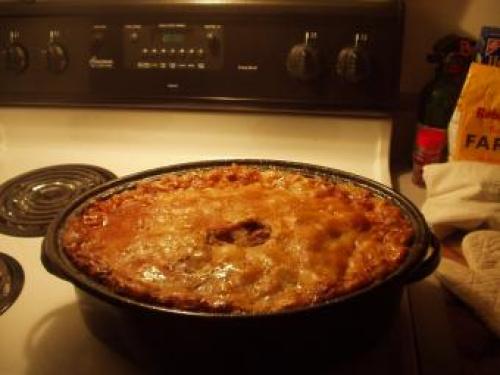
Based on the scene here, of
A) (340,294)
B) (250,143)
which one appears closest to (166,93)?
(250,143)

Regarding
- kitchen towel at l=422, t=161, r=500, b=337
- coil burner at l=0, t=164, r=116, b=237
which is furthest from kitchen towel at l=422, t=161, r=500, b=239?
coil burner at l=0, t=164, r=116, b=237

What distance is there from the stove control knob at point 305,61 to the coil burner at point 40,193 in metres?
0.39

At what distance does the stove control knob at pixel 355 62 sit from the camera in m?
1.01

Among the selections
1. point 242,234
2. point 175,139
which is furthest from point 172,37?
point 242,234

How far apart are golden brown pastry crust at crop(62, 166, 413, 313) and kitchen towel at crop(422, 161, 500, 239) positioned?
0.20 metres

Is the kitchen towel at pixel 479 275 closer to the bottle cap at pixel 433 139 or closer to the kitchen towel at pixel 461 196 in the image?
the kitchen towel at pixel 461 196

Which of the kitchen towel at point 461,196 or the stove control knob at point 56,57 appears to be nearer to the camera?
the kitchen towel at point 461,196

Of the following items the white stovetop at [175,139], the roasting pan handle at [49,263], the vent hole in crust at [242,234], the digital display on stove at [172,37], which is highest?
the digital display on stove at [172,37]

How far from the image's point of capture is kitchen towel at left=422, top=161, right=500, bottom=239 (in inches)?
35.2

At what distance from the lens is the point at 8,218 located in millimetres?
906

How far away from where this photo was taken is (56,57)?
1121 millimetres

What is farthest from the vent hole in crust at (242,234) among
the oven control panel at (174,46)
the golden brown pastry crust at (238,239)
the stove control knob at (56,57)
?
the stove control knob at (56,57)

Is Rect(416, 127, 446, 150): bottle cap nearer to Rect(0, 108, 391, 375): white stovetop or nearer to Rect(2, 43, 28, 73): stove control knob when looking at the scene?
Rect(0, 108, 391, 375): white stovetop

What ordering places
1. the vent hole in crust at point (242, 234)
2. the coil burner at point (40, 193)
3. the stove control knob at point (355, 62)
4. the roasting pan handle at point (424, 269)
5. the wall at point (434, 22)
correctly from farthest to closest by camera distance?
the wall at point (434, 22) < the stove control knob at point (355, 62) < the coil burner at point (40, 193) < the vent hole in crust at point (242, 234) < the roasting pan handle at point (424, 269)
